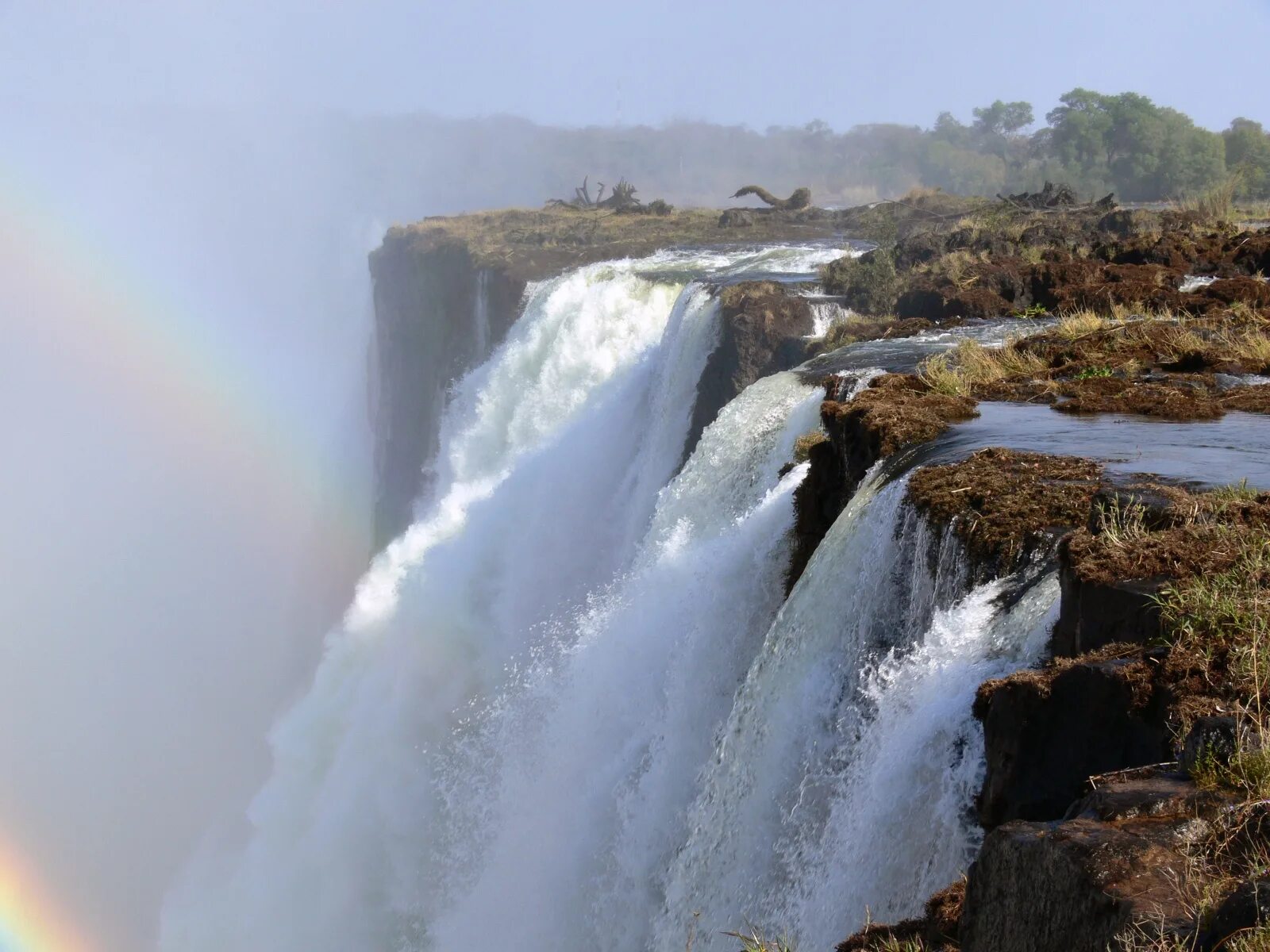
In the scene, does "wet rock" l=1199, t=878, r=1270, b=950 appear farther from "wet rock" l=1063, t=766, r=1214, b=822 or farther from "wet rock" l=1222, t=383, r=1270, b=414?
"wet rock" l=1222, t=383, r=1270, b=414

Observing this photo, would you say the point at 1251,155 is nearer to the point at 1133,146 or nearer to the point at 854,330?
the point at 1133,146

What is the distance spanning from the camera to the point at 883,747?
5.05 metres

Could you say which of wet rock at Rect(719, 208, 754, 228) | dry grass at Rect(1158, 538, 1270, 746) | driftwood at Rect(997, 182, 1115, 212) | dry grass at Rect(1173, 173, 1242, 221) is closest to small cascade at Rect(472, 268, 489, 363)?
wet rock at Rect(719, 208, 754, 228)

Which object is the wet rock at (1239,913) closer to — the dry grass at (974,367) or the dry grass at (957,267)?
the dry grass at (974,367)

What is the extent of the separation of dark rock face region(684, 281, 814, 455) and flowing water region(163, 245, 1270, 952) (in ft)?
1.09

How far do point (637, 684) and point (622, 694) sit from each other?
0.54ft

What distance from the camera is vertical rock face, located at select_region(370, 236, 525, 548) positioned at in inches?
1204

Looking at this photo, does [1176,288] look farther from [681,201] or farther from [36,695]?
[681,201]

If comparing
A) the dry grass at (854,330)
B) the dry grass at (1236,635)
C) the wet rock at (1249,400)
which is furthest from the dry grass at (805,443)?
the dry grass at (1236,635)

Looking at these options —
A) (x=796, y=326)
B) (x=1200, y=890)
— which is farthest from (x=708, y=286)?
(x=1200, y=890)

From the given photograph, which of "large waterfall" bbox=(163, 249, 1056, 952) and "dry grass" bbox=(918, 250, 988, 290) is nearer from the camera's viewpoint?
"large waterfall" bbox=(163, 249, 1056, 952)

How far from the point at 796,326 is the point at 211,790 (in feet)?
59.5

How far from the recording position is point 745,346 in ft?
53.7

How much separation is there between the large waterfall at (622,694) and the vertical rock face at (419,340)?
620 centimetres
